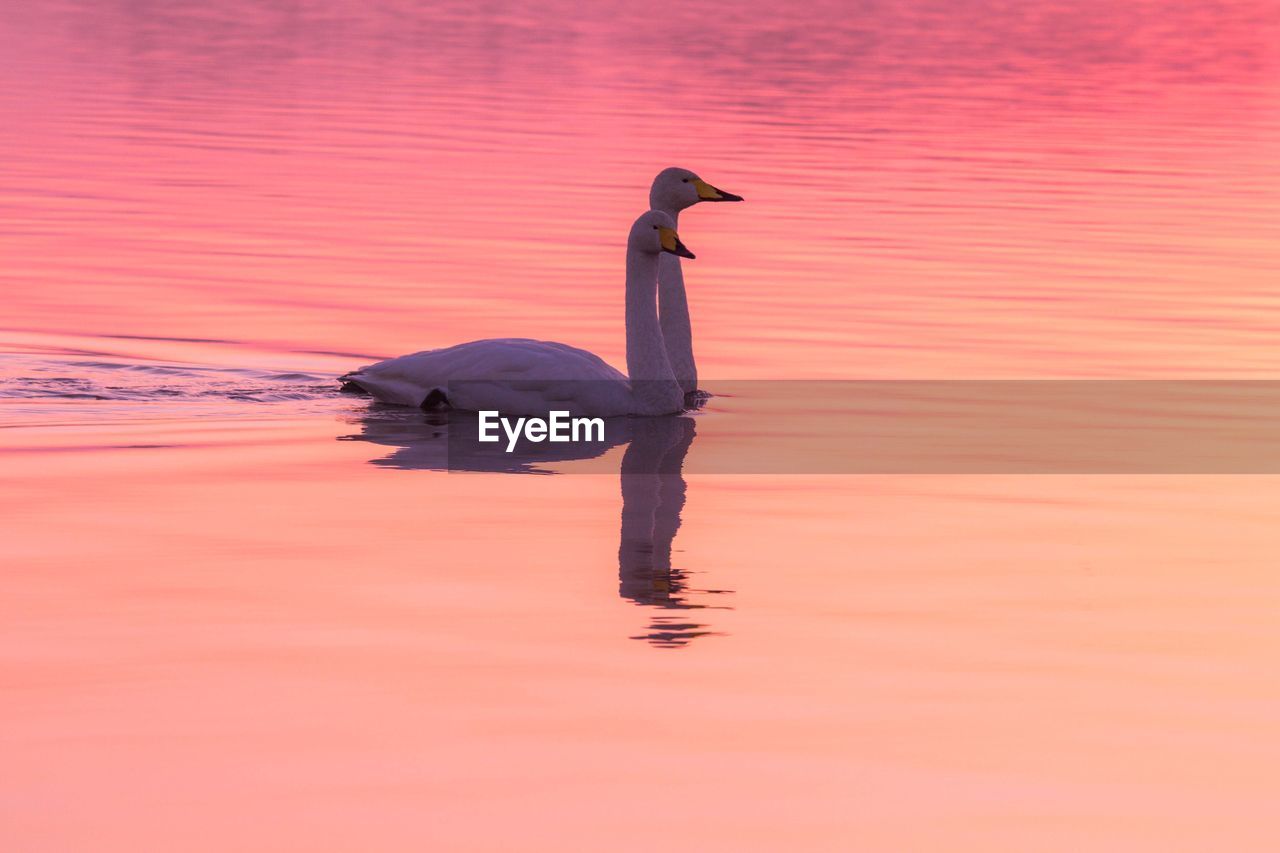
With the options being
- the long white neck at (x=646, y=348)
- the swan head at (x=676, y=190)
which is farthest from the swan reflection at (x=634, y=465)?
the swan head at (x=676, y=190)

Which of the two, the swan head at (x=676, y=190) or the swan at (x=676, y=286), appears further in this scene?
the swan head at (x=676, y=190)

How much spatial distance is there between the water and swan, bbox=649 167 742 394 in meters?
0.55

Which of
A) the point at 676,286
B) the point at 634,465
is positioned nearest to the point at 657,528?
the point at 634,465

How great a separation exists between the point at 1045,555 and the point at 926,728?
3.10 meters

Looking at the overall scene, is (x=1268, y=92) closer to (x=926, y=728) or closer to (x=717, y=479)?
(x=717, y=479)

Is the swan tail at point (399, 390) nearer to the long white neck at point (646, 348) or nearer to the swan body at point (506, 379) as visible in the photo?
the swan body at point (506, 379)

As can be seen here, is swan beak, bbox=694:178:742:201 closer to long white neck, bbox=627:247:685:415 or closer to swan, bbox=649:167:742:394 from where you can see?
swan, bbox=649:167:742:394

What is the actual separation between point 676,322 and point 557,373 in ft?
7.11

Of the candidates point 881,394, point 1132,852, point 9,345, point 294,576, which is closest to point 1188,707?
point 1132,852

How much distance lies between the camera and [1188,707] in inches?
321

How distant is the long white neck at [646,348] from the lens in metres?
15.1

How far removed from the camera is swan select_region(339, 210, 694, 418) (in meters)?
14.6

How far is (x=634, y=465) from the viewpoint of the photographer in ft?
44.1

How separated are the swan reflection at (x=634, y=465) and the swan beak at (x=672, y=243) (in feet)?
3.36
